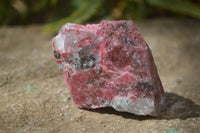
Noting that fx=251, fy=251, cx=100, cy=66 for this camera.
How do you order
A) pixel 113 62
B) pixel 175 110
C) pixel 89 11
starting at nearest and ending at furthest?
pixel 113 62
pixel 175 110
pixel 89 11

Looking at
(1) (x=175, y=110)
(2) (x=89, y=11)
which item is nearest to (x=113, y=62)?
(1) (x=175, y=110)

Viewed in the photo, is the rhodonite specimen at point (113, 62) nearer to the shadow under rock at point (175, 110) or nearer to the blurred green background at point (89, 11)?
the shadow under rock at point (175, 110)

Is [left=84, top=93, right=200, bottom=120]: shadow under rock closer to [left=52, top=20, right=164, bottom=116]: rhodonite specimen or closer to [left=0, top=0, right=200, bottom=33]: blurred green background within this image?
[left=52, top=20, right=164, bottom=116]: rhodonite specimen

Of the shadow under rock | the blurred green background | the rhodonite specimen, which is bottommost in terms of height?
the shadow under rock

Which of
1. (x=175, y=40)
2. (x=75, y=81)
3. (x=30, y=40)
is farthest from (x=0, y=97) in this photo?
(x=175, y=40)

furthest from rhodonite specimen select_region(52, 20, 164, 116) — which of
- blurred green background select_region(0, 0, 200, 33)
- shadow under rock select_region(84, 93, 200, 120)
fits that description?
blurred green background select_region(0, 0, 200, 33)

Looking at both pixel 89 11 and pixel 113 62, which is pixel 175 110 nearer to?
pixel 113 62
